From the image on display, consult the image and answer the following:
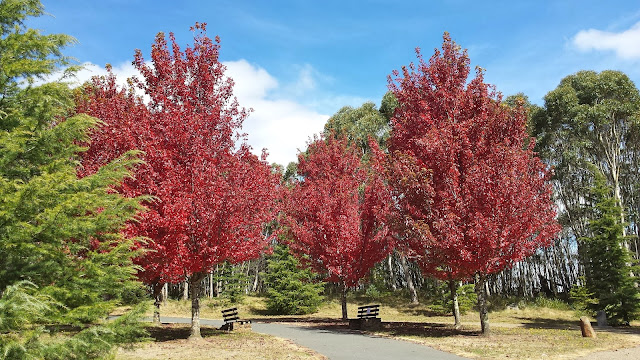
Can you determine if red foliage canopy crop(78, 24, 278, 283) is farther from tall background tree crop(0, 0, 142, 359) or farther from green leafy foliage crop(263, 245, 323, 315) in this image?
green leafy foliage crop(263, 245, 323, 315)

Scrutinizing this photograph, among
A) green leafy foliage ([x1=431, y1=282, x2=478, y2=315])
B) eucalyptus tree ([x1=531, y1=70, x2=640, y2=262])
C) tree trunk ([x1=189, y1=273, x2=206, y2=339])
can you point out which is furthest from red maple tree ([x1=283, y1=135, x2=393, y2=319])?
eucalyptus tree ([x1=531, y1=70, x2=640, y2=262])

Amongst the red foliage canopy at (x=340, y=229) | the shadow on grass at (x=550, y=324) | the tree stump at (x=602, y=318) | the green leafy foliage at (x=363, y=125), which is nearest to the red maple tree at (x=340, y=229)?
the red foliage canopy at (x=340, y=229)

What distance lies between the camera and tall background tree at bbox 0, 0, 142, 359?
236 inches

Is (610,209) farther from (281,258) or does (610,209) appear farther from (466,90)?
(281,258)

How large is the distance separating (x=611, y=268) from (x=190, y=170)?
2184 cm

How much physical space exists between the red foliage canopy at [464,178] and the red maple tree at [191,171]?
563cm

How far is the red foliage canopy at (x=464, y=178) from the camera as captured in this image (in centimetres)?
1372

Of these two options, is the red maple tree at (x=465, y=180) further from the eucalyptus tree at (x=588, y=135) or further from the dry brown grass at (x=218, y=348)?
the eucalyptus tree at (x=588, y=135)

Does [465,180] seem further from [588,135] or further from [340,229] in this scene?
[588,135]

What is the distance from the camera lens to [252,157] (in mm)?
15148

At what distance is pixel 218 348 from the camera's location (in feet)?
40.4

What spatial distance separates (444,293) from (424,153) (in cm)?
1712

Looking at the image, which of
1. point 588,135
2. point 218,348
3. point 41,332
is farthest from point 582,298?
point 41,332

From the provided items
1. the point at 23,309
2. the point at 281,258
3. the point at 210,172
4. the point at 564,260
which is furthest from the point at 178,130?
the point at 564,260
